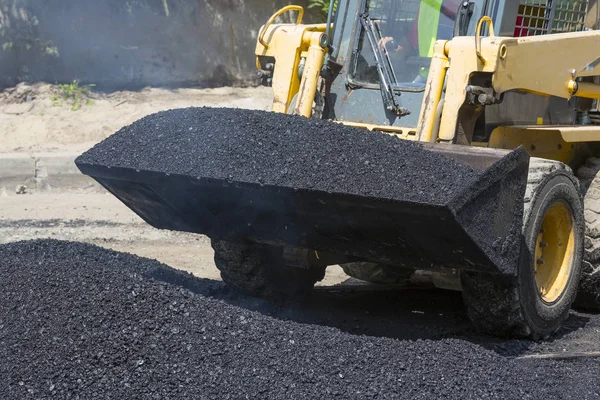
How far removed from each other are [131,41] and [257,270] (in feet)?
23.5

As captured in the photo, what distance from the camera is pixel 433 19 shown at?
5.09 meters

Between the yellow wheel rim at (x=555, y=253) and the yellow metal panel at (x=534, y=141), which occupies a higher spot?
the yellow metal panel at (x=534, y=141)

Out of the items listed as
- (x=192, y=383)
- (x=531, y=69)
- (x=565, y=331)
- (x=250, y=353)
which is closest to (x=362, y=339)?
(x=250, y=353)

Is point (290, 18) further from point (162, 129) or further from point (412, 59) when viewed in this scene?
point (162, 129)

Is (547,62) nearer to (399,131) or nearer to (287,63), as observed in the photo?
(399,131)

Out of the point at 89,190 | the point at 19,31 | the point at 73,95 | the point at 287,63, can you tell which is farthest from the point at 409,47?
the point at 19,31

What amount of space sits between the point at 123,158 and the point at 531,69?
90.7 inches

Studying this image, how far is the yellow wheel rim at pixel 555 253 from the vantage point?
14.9 ft

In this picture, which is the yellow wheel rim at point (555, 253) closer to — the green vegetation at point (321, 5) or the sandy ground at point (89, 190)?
the sandy ground at point (89, 190)

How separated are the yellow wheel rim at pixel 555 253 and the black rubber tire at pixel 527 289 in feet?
0.35

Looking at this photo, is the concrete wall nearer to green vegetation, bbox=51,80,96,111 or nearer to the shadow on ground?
green vegetation, bbox=51,80,96,111

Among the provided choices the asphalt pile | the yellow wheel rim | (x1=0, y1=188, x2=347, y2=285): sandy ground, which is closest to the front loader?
the yellow wheel rim

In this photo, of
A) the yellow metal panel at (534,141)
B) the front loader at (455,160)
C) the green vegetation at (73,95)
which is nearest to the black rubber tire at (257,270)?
the front loader at (455,160)

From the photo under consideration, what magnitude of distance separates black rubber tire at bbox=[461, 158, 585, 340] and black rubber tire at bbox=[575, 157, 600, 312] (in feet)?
1.56
